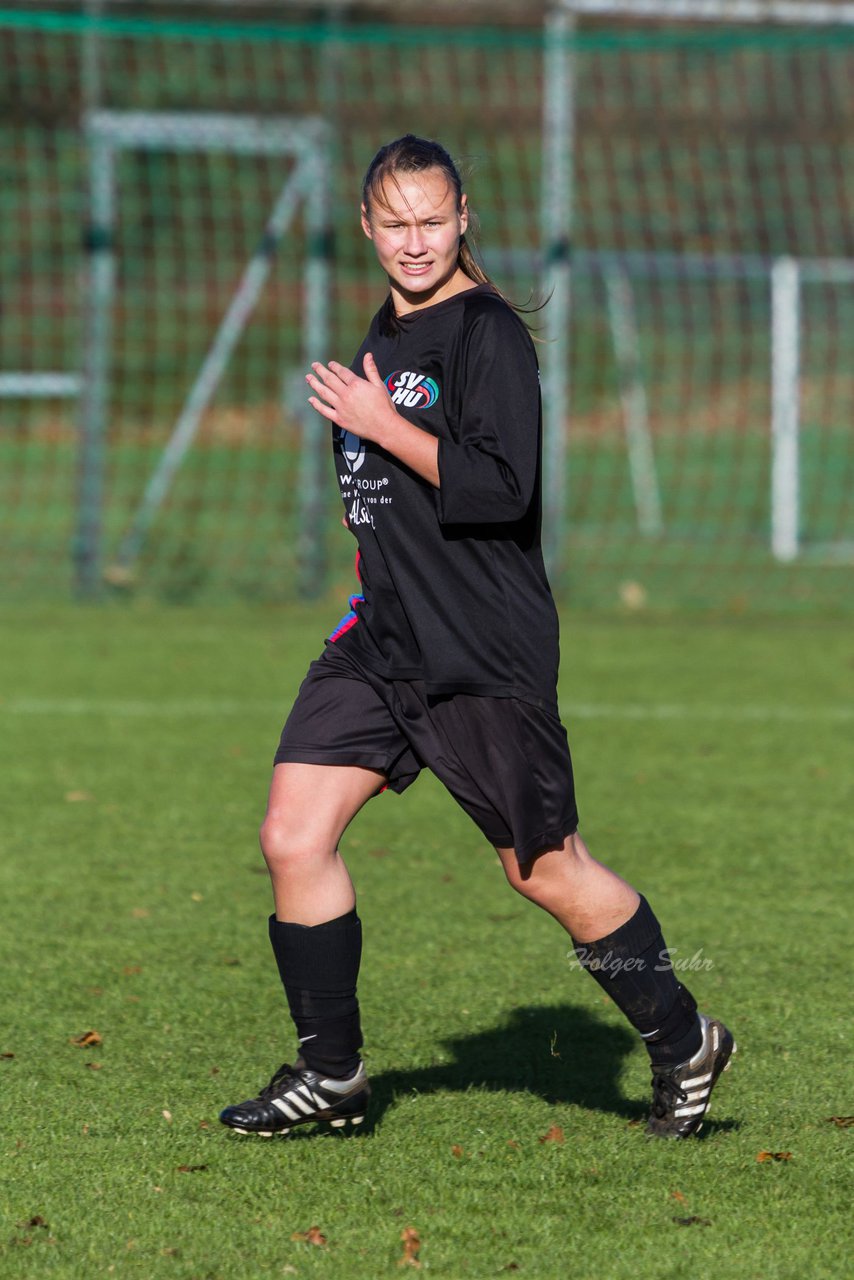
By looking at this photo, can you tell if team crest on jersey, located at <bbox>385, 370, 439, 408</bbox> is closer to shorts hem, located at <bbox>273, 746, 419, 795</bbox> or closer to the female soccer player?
the female soccer player

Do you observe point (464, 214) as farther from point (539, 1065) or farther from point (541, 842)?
point (539, 1065)

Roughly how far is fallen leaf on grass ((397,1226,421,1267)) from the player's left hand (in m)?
1.33

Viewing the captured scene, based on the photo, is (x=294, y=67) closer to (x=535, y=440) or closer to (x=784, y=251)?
(x=784, y=251)

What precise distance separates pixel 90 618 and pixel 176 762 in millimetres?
3614

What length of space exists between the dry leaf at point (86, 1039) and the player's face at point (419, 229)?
177 cm

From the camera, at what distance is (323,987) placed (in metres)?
3.49

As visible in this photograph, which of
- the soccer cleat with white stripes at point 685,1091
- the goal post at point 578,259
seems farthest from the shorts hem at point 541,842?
the goal post at point 578,259

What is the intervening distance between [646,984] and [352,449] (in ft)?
3.69

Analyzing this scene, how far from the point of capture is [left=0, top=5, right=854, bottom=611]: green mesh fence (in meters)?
11.6

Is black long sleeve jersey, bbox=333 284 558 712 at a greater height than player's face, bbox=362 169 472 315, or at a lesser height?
lesser

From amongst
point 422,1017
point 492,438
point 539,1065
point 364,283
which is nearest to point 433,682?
point 492,438

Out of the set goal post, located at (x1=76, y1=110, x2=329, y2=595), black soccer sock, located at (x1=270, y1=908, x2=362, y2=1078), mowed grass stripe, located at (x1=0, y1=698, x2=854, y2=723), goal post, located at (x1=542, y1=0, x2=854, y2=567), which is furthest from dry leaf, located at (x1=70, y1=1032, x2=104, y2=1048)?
goal post, located at (x1=76, y1=110, x2=329, y2=595)

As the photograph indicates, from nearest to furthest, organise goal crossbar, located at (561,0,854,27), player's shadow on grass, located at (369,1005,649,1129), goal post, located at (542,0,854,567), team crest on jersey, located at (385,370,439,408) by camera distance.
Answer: team crest on jersey, located at (385,370,439,408) < player's shadow on grass, located at (369,1005,649,1129) < goal post, located at (542,0,854,567) < goal crossbar, located at (561,0,854,27)

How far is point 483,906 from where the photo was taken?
525 cm
